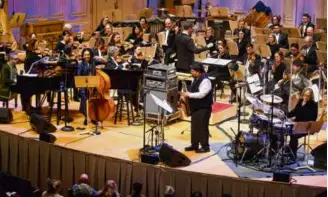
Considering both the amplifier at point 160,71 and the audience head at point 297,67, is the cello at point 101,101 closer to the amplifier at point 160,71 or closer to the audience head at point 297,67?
the amplifier at point 160,71

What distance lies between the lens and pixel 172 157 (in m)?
12.5

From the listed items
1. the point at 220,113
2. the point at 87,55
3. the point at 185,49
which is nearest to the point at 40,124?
the point at 87,55

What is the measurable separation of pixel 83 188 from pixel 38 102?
469 centimetres

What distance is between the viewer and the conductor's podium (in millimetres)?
15211

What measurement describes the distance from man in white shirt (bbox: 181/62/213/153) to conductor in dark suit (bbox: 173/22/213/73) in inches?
121

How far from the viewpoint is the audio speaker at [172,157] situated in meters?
12.5

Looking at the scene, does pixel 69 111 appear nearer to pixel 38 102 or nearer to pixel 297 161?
pixel 38 102

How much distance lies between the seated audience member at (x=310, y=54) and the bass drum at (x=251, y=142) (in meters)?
4.23

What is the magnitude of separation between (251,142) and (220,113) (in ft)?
8.75

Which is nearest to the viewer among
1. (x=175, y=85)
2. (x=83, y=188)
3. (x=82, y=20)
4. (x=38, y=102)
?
(x=83, y=188)

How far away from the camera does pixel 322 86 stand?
1592 cm

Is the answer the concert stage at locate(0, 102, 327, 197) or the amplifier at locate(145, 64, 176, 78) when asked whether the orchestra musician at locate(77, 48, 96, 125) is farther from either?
the concert stage at locate(0, 102, 327, 197)

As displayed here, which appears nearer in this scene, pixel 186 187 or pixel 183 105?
pixel 186 187

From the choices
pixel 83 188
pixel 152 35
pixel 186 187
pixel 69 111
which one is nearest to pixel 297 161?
pixel 186 187
